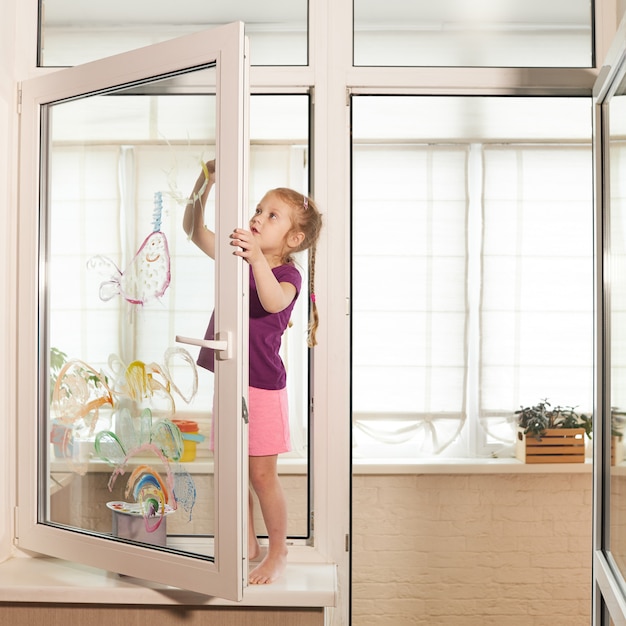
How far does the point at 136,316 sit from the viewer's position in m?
1.83

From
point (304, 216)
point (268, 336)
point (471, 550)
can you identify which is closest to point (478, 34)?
point (304, 216)

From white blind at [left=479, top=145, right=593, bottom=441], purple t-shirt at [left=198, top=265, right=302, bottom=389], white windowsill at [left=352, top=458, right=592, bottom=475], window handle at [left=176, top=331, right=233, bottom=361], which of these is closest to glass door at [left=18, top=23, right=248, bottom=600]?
window handle at [left=176, top=331, right=233, bottom=361]

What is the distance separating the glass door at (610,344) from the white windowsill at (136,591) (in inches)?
26.2

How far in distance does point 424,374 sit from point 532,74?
4.92ft

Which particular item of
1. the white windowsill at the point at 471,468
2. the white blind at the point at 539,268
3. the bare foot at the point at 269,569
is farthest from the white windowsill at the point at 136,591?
the white blind at the point at 539,268

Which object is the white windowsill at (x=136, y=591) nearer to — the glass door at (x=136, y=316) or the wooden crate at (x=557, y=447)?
the glass door at (x=136, y=316)

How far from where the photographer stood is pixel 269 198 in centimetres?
185

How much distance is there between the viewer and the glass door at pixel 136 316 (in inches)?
64.9

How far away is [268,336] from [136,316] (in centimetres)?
33

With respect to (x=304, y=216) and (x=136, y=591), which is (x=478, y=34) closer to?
(x=304, y=216)

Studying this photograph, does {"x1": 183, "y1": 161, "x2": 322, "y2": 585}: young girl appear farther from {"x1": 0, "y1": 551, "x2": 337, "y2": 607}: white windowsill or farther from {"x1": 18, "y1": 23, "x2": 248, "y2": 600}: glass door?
{"x1": 18, "y1": 23, "x2": 248, "y2": 600}: glass door

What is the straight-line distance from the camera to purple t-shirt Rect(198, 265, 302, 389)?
1843 mm

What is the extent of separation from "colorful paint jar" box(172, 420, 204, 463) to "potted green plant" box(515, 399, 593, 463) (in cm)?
182

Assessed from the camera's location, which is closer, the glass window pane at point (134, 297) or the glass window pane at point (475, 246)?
the glass window pane at point (134, 297)
